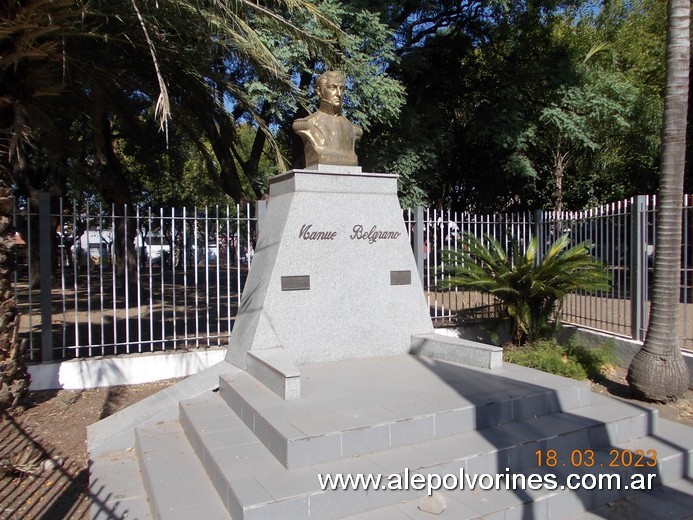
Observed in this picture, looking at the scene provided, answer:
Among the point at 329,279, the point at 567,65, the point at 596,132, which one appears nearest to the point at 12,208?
the point at 329,279

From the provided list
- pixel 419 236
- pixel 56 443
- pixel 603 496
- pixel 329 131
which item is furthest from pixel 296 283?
pixel 603 496

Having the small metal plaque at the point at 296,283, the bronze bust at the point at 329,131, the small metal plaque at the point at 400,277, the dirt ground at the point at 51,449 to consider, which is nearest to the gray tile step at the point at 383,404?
the small metal plaque at the point at 296,283

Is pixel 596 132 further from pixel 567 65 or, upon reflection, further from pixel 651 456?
pixel 651 456

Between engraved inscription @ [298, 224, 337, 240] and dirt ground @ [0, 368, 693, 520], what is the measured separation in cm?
299

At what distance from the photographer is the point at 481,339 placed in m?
9.76

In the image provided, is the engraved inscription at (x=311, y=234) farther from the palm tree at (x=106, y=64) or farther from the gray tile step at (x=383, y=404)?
the palm tree at (x=106, y=64)

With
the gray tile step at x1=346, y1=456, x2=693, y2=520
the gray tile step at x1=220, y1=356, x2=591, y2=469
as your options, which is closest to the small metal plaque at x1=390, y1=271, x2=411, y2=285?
the gray tile step at x1=220, y1=356, x2=591, y2=469

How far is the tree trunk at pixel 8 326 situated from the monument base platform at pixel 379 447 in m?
1.55

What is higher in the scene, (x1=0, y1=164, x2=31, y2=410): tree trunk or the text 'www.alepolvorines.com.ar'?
(x1=0, y1=164, x2=31, y2=410): tree trunk

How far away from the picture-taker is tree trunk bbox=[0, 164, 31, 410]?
5.91 m

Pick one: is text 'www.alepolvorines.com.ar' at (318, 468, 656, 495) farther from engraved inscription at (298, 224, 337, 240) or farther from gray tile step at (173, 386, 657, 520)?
engraved inscription at (298, 224, 337, 240)

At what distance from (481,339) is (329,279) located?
4514mm

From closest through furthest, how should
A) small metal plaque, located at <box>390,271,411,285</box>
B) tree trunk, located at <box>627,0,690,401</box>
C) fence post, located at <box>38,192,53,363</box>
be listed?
tree trunk, located at <box>627,0,690,401</box>, fence post, located at <box>38,192,53,363</box>, small metal plaque, located at <box>390,271,411,285</box>

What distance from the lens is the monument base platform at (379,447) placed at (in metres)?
3.62
